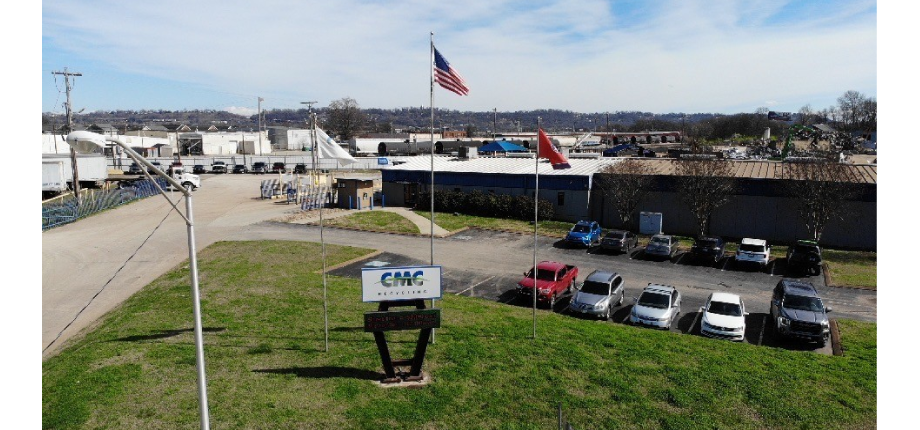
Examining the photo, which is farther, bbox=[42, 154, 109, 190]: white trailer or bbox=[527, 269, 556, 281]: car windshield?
bbox=[42, 154, 109, 190]: white trailer

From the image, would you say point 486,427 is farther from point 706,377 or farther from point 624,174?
point 624,174

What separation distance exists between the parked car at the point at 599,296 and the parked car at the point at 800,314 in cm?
552

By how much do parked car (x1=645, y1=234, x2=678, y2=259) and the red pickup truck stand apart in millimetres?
7957

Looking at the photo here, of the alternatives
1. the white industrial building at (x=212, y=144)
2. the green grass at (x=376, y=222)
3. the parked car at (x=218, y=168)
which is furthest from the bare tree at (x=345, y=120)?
the green grass at (x=376, y=222)

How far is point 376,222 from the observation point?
132 ft

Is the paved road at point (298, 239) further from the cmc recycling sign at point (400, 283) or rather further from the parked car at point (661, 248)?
the cmc recycling sign at point (400, 283)

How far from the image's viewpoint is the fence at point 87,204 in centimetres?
3656

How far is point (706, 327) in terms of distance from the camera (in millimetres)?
19188

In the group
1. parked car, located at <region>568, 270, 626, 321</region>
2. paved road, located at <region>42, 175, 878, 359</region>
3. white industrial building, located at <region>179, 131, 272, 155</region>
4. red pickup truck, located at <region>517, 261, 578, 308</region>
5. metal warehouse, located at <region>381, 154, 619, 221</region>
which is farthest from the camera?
white industrial building, located at <region>179, 131, 272, 155</region>

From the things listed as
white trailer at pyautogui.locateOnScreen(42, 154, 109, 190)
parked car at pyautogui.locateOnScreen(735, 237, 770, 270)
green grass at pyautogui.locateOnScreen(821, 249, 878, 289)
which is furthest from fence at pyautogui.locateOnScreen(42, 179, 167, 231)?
green grass at pyautogui.locateOnScreen(821, 249, 878, 289)

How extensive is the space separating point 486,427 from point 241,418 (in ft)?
17.0

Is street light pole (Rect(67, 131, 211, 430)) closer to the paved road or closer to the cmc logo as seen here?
the cmc logo

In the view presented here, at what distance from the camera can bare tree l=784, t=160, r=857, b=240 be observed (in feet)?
104

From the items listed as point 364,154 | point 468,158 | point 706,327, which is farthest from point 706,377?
point 364,154
